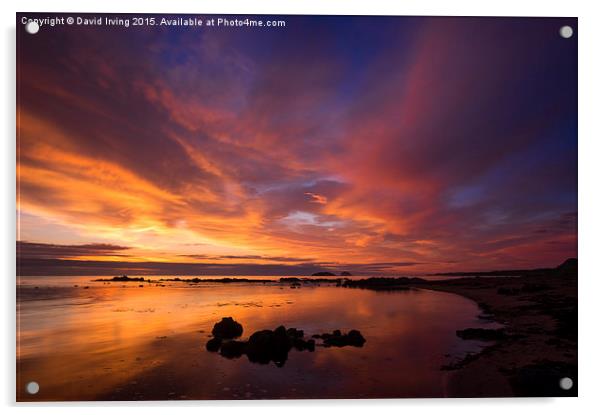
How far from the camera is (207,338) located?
3.03 m

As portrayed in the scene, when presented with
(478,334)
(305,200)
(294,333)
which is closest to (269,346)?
(294,333)

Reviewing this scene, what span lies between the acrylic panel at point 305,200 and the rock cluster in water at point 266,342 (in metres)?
0.01

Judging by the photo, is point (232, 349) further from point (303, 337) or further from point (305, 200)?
point (305, 200)

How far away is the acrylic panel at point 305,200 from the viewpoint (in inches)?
119

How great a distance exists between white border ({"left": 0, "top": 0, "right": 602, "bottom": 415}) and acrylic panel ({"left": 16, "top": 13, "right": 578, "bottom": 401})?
0.08m

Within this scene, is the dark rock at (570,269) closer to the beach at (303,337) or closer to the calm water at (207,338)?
the beach at (303,337)

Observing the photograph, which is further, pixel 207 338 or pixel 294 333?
pixel 294 333

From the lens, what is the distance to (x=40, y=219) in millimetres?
2990

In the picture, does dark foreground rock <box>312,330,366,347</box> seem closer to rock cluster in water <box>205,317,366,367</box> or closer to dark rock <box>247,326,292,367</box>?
rock cluster in water <box>205,317,366,367</box>

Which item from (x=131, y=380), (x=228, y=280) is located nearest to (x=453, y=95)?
(x=228, y=280)
